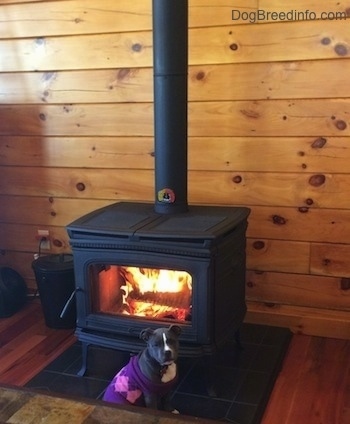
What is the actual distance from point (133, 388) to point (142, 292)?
52 centimetres

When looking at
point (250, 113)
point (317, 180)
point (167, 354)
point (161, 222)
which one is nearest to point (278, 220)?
point (317, 180)

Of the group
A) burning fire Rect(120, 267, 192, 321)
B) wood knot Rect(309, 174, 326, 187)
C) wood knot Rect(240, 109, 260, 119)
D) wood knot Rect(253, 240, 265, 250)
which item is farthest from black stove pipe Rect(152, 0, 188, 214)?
wood knot Rect(309, 174, 326, 187)

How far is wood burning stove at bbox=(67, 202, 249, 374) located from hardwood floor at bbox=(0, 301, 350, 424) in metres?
0.32

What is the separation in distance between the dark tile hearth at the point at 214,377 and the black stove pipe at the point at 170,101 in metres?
0.70

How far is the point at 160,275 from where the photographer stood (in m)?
2.28

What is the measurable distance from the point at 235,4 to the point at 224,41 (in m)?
0.17

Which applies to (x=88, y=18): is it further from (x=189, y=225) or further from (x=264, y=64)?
(x=189, y=225)

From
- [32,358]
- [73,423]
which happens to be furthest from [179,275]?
[73,423]

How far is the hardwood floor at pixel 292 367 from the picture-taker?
207 cm

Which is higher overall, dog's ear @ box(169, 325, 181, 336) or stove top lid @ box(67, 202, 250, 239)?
stove top lid @ box(67, 202, 250, 239)

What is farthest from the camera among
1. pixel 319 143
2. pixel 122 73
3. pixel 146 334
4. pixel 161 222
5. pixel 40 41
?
pixel 40 41

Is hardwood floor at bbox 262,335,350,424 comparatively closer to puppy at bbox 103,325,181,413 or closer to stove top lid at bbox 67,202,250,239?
puppy at bbox 103,325,181,413

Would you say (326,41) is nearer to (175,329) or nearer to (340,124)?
(340,124)

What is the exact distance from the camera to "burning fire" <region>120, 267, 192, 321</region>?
7.34 feet
